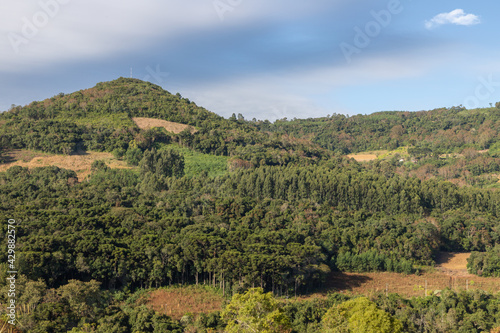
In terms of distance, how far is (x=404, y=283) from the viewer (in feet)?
192

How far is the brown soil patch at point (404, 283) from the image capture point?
54719 millimetres

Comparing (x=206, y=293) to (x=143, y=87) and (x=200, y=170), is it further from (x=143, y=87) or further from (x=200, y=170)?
(x=143, y=87)

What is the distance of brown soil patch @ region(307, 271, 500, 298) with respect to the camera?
54.7m

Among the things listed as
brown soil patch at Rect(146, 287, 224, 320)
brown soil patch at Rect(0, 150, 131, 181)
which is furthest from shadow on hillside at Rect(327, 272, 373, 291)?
brown soil patch at Rect(0, 150, 131, 181)

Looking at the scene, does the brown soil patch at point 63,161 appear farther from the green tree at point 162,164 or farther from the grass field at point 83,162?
the green tree at point 162,164

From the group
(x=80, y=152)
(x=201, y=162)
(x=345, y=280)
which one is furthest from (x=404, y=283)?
(x=80, y=152)

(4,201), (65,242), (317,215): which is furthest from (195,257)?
(4,201)

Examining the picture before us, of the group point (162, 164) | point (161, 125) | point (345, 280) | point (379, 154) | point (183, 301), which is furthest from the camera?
point (379, 154)

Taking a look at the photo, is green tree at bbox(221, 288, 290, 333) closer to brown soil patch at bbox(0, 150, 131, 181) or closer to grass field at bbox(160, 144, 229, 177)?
grass field at bbox(160, 144, 229, 177)

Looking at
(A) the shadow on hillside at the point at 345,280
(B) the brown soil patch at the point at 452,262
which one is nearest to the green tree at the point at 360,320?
(A) the shadow on hillside at the point at 345,280

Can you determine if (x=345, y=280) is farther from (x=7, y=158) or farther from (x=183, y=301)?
(x=7, y=158)

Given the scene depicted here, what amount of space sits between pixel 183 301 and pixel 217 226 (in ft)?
63.2

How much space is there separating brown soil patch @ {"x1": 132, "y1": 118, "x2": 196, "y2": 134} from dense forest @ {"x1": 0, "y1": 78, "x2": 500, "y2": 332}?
336 cm

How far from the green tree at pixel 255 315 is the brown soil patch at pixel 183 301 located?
557 inches
